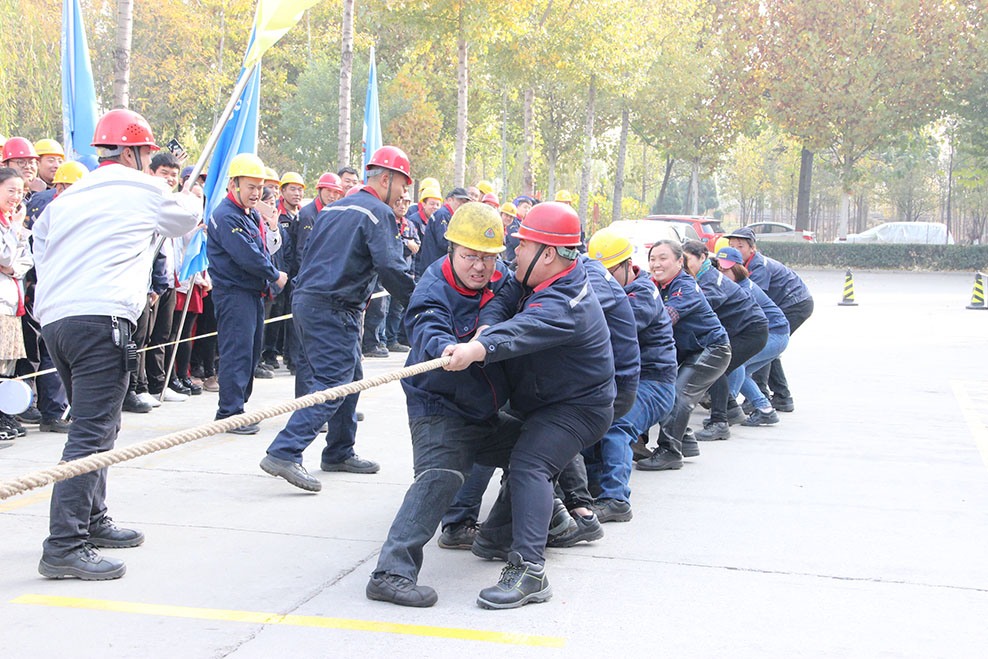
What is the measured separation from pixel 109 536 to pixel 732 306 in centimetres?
541

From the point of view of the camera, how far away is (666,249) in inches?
300

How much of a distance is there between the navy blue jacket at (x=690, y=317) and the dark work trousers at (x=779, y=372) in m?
2.25

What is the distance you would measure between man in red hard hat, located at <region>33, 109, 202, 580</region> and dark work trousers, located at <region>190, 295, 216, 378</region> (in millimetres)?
5625

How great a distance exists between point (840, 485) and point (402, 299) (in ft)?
10.3

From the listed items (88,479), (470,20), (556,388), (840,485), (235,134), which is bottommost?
(840,485)

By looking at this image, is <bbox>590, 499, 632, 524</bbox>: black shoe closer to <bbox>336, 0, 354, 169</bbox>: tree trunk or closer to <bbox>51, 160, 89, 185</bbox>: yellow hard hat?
<bbox>51, 160, 89, 185</bbox>: yellow hard hat

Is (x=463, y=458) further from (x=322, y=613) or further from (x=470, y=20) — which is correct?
(x=470, y=20)

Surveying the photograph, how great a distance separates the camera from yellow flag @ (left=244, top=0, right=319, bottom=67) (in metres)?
7.84

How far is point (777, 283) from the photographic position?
10344 millimetres

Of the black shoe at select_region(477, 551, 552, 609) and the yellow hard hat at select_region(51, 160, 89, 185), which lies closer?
the black shoe at select_region(477, 551, 552, 609)

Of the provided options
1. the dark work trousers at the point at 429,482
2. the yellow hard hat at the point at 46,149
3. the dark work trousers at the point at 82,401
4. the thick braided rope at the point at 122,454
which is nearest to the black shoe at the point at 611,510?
the dark work trousers at the point at 429,482

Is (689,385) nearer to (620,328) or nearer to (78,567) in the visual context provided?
(620,328)

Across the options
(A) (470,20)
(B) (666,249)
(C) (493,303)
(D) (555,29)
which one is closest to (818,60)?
(D) (555,29)

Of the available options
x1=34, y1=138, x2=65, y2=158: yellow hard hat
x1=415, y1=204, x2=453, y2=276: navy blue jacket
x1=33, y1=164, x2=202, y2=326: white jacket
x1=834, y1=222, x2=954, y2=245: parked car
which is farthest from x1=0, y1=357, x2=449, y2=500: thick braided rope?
x1=834, y1=222, x2=954, y2=245: parked car
